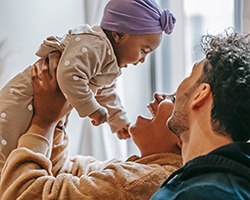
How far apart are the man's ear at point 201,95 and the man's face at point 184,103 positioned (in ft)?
0.14

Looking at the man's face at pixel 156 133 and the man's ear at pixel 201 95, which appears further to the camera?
the man's face at pixel 156 133

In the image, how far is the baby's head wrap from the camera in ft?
4.08

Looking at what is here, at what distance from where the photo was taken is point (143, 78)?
227cm

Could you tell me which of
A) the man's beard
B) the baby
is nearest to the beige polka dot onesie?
the baby

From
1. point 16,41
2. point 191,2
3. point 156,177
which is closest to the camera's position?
point 156,177

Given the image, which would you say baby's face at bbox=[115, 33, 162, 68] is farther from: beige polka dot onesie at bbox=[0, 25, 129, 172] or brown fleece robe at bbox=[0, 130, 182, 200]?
brown fleece robe at bbox=[0, 130, 182, 200]

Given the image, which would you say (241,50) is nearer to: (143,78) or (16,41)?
(16,41)

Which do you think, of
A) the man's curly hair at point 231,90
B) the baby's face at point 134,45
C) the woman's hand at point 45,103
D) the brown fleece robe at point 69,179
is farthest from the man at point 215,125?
the woman's hand at point 45,103

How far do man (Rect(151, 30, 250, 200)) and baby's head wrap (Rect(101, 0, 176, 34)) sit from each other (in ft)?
0.90

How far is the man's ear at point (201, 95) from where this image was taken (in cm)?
85

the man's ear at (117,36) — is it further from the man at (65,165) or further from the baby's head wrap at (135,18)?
the man at (65,165)

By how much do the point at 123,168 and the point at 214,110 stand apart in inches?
15.9

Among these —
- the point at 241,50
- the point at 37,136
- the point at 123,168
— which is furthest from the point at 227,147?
the point at 37,136

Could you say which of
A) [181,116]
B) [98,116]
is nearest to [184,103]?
[181,116]
